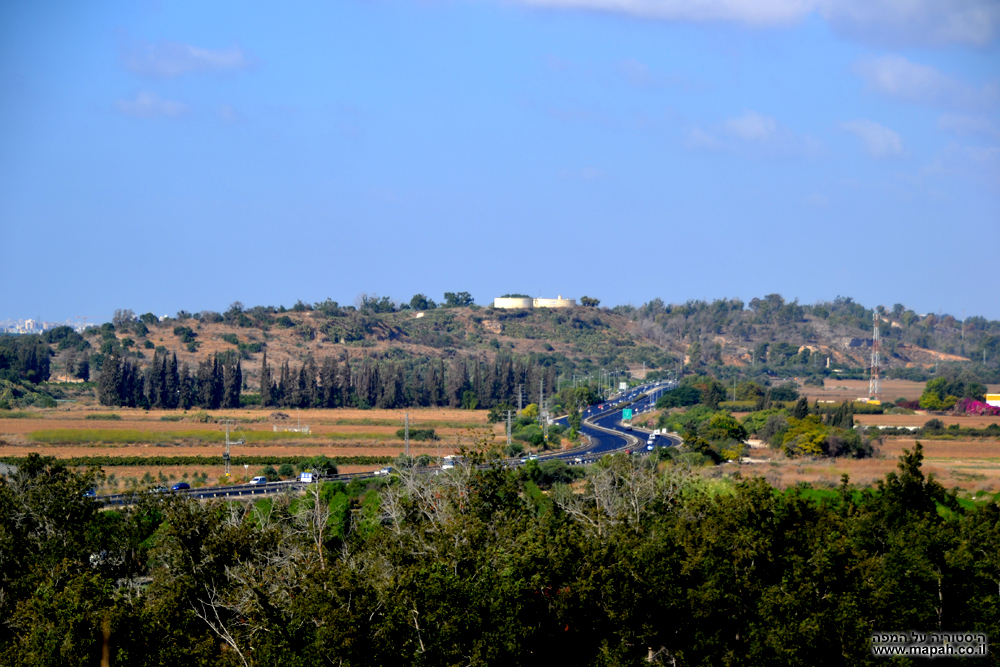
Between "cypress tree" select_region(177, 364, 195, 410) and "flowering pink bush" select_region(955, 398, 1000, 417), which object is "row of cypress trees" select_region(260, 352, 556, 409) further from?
"flowering pink bush" select_region(955, 398, 1000, 417)

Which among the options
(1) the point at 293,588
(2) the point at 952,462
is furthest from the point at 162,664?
(2) the point at 952,462

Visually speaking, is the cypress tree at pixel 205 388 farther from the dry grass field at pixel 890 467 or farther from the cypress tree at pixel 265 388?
the dry grass field at pixel 890 467

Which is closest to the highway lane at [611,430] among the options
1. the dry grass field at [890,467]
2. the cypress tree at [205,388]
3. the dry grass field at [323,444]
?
the dry grass field at [323,444]

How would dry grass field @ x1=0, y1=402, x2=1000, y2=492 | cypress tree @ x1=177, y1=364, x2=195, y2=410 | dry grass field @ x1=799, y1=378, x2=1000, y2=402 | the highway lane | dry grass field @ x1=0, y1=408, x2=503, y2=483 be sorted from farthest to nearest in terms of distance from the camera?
dry grass field @ x1=799, y1=378, x2=1000, y2=402 < cypress tree @ x1=177, y1=364, x2=195, y2=410 < the highway lane < dry grass field @ x1=0, y1=408, x2=503, y2=483 < dry grass field @ x1=0, y1=402, x2=1000, y2=492

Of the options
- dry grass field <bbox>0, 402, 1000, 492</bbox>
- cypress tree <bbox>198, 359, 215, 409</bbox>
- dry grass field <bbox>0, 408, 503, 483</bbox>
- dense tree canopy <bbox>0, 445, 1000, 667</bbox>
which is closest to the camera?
dense tree canopy <bbox>0, 445, 1000, 667</bbox>

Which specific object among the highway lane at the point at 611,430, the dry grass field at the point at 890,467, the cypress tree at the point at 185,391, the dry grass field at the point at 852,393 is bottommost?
the dry grass field at the point at 890,467

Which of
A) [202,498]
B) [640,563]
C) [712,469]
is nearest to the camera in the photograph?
[640,563]

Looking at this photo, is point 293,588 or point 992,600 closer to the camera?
point 293,588

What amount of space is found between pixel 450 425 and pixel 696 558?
78.4m

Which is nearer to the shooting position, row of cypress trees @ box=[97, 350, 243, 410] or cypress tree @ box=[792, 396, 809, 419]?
cypress tree @ box=[792, 396, 809, 419]

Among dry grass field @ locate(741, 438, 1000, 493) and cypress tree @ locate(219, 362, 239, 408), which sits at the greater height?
cypress tree @ locate(219, 362, 239, 408)

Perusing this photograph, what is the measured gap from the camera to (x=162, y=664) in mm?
22047

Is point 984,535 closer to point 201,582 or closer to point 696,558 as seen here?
point 696,558

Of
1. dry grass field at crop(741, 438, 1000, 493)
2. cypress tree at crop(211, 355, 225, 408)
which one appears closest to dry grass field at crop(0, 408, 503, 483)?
cypress tree at crop(211, 355, 225, 408)
